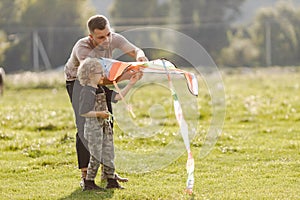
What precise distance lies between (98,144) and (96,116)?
35 cm

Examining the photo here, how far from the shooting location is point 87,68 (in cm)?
715

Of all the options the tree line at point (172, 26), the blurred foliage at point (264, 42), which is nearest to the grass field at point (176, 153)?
the tree line at point (172, 26)

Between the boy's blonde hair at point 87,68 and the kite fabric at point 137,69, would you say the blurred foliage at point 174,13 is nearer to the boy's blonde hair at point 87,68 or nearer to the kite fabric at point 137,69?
the kite fabric at point 137,69

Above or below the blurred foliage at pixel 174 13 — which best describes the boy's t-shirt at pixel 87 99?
below

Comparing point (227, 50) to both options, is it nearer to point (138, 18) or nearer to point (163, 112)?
point (138, 18)

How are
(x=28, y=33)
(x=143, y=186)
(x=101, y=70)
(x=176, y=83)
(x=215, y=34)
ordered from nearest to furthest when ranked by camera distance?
(x=101, y=70), (x=143, y=186), (x=176, y=83), (x=28, y=33), (x=215, y=34)

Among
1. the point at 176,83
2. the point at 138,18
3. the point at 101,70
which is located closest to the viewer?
the point at 101,70

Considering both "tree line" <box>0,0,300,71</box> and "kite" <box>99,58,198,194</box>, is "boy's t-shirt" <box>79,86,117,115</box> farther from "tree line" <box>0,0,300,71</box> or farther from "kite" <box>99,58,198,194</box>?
"tree line" <box>0,0,300,71</box>

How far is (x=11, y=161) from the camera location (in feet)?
31.0

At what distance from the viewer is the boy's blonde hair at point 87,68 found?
7.14 meters

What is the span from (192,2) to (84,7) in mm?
12274

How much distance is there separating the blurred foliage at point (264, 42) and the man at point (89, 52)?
126ft

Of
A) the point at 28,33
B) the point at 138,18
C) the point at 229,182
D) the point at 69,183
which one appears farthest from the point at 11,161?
the point at 138,18

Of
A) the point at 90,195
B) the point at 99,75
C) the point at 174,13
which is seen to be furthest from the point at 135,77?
the point at 174,13
